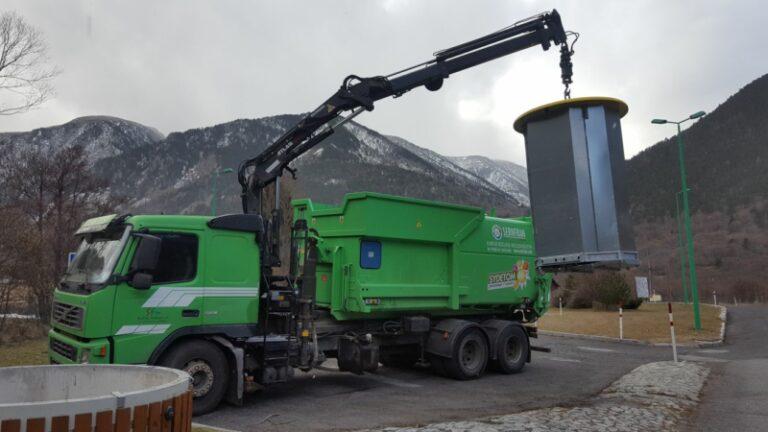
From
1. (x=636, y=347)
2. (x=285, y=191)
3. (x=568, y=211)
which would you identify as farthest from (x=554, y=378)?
(x=285, y=191)

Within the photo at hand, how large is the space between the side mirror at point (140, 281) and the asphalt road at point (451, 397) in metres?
1.83

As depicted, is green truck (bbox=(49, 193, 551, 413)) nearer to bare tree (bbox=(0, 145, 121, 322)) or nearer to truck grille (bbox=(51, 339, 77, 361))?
truck grille (bbox=(51, 339, 77, 361))

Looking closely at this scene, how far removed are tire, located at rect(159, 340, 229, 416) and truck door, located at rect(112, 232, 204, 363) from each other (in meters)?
0.27

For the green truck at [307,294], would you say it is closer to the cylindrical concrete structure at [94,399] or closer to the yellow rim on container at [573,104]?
the yellow rim on container at [573,104]

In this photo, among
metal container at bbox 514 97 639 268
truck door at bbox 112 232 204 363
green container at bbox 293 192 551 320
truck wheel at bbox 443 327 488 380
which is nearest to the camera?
truck door at bbox 112 232 204 363

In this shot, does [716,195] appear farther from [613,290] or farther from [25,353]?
[25,353]

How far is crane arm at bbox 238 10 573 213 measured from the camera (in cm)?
1051

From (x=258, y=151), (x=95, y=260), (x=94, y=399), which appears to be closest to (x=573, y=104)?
(x=95, y=260)

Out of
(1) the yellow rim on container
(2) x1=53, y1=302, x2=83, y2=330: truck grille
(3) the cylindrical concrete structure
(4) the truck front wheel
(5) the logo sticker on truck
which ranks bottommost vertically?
(4) the truck front wheel

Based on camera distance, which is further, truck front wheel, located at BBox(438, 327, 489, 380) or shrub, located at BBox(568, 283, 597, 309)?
shrub, located at BBox(568, 283, 597, 309)

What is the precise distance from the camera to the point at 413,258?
10148mm

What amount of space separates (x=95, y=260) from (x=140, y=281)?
37.5 inches

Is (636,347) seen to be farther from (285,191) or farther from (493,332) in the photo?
(285,191)

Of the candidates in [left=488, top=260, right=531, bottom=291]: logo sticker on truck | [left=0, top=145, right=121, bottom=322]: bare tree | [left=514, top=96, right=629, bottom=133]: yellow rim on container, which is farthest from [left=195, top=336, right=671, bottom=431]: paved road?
[left=0, top=145, right=121, bottom=322]: bare tree
